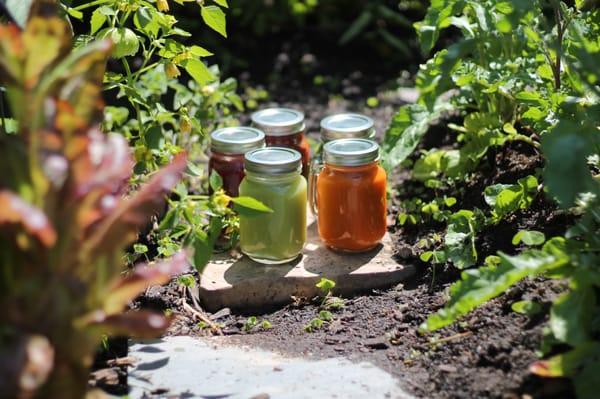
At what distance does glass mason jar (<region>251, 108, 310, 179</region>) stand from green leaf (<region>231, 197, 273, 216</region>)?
2.49ft

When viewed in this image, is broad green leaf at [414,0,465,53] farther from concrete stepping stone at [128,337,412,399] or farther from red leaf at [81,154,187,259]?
red leaf at [81,154,187,259]

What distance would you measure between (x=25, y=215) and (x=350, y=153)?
146cm

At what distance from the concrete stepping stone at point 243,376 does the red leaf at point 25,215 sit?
0.76m

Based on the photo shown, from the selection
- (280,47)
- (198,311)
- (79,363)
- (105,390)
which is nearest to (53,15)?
(79,363)

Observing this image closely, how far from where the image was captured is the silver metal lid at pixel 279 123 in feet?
10.9

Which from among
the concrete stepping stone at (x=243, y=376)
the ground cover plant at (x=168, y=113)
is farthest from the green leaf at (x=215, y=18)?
the concrete stepping stone at (x=243, y=376)

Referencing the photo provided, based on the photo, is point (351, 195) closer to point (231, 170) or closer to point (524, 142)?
point (231, 170)

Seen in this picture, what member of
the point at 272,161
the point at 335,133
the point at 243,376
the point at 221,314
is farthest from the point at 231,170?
the point at 243,376

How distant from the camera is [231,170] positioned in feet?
10.4

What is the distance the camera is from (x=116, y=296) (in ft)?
6.22

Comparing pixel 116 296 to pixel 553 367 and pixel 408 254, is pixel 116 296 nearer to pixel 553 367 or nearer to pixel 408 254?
pixel 553 367

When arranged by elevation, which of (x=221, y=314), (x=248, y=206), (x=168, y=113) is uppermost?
(x=168, y=113)

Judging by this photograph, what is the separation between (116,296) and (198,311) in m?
1.04

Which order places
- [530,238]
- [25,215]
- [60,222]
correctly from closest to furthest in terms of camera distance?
[25,215], [60,222], [530,238]
